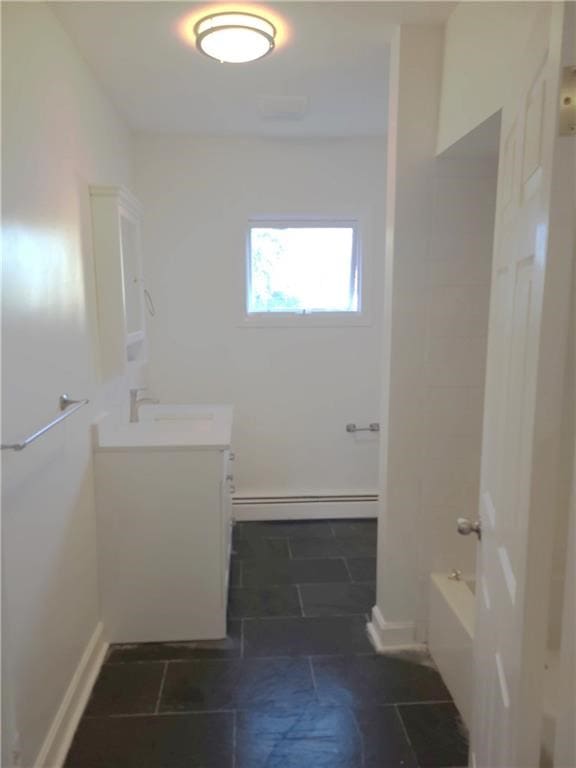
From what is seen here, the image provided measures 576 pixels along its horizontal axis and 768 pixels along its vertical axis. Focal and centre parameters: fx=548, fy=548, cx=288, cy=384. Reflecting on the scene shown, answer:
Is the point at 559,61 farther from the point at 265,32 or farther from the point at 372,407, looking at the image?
the point at 372,407

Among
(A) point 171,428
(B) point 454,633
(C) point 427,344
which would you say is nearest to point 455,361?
(C) point 427,344

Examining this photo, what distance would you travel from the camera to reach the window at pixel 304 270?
Answer: 3617mm

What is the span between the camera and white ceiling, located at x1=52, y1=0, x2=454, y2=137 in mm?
1895

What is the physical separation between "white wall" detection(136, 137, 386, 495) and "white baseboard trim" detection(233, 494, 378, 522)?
0.07m

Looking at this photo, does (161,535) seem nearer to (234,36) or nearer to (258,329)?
(258,329)

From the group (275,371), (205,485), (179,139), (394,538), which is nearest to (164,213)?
(179,139)

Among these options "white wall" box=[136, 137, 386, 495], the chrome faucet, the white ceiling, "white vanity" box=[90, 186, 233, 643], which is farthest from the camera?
"white wall" box=[136, 137, 386, 495]

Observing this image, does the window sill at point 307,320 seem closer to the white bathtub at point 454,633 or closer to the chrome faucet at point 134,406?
the chrome faucet at point 134,406

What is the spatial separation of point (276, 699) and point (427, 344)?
1490 mm

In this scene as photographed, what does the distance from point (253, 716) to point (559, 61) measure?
6.98ft

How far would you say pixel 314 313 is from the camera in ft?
11.9

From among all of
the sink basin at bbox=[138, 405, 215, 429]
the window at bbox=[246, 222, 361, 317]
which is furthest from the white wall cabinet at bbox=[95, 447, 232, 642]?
the window at bbox=[246, 222, 361, 317]

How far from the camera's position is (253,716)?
1992mm

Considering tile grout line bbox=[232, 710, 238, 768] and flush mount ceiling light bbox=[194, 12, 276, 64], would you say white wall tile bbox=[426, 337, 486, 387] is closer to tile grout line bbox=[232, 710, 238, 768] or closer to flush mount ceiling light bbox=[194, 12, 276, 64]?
flush mount ceiling light bbox=[194, 12, 276, 64]
